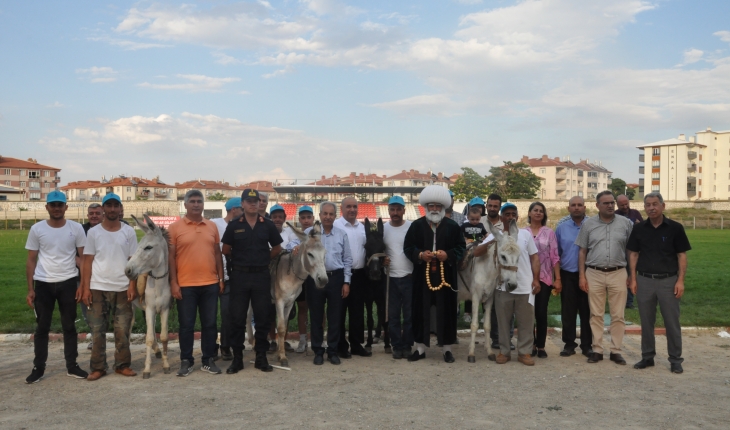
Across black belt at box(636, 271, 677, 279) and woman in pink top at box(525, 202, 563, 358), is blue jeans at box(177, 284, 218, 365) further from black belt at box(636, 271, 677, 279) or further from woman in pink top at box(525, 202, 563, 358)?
black belt at box(636, 271, 677, 279)

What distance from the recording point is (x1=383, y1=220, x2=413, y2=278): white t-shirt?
25.5 feet

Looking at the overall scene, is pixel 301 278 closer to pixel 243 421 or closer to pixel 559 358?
pixel 243 421

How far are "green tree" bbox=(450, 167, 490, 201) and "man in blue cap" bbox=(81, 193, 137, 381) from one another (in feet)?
257

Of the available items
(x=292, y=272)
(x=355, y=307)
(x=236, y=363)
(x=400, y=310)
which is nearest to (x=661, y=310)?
→ (x=400, y=310)

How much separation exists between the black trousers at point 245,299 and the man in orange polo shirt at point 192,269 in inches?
10.0

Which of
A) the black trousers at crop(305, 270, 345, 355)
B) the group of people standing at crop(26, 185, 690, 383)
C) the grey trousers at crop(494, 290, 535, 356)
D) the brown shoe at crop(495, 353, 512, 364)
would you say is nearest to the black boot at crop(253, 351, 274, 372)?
the group of people standing at crop(26, 185, 690, 383)

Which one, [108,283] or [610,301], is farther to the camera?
[610,301]

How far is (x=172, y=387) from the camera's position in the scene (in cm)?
642

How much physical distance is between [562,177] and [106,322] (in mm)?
119779

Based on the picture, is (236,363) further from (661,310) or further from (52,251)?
(661,310)

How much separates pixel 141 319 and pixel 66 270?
13.2ft

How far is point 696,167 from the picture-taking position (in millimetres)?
94688

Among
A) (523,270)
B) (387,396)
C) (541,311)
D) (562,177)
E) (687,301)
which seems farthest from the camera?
(562,177)

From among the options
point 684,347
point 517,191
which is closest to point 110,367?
point 684,347
